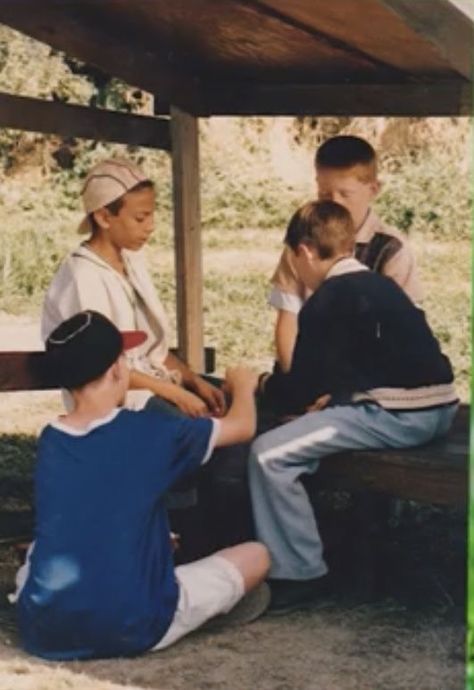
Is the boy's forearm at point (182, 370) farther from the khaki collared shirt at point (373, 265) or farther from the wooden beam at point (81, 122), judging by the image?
the wooden beam at point (81, 122)

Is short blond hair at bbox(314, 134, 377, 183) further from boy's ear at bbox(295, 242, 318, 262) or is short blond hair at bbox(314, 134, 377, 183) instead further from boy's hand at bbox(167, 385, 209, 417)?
boy's hand at bbox(167, 385, 209, 417)

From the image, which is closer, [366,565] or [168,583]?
[168,583]

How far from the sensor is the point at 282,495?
545cm

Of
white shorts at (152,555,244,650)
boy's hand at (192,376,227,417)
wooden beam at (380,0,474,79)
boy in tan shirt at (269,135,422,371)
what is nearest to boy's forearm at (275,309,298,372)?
boy in tan shirt at (269,135,422,371)

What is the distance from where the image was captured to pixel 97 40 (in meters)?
6.71

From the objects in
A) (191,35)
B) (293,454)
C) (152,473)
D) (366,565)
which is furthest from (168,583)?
(191,35)

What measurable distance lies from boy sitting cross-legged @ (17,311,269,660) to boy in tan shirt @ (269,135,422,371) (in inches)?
51.9

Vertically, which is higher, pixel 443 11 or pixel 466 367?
pixel 443 11

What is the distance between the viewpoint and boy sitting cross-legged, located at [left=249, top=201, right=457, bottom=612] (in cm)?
534

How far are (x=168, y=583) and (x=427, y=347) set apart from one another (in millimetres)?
1240

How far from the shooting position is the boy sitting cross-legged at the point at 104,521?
4.85 metres

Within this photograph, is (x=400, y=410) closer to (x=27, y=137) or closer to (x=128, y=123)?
(x=128, y=123)

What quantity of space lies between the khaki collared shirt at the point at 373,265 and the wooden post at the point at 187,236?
4.77 ft

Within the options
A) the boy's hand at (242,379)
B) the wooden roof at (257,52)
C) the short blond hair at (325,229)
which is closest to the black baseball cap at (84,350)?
the boy's hand at (242,379)
